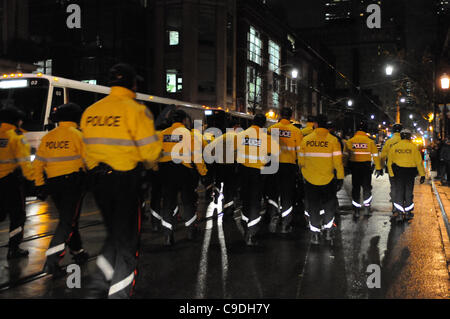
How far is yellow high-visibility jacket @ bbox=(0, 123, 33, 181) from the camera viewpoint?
249 inches

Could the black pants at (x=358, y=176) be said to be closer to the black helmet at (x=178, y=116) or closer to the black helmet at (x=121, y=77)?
the black helmet at (x=178, y=116)

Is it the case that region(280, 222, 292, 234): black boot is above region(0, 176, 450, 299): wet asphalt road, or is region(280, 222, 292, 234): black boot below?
above

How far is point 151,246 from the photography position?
7.16m

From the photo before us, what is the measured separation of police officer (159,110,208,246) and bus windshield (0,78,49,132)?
826 centimetres

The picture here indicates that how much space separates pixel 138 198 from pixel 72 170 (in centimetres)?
170

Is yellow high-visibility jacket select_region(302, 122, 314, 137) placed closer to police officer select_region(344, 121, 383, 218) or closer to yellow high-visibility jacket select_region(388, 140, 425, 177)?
police officer select_region(344, 121, 383, 218)

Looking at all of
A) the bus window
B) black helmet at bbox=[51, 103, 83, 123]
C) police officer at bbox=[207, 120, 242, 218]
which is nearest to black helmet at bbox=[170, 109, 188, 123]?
police officer at bbox=[207, 120, 242, 218]

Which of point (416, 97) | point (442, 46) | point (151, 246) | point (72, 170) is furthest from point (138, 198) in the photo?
point (442, 46)

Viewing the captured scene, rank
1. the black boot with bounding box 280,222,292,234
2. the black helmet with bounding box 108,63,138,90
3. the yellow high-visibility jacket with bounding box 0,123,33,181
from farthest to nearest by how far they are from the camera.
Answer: the black boot with bounding box 280,222,292,234, the yellow high-visibility jacket with bounding box 0,123,33,181, the black helmet with bounding box 108,63,138,90

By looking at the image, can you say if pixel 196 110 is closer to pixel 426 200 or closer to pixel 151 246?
pixel 426 200

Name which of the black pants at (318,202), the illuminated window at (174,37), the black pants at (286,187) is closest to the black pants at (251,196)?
the black pants at (318,202)

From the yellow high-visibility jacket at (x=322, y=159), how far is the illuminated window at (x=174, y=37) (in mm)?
35370

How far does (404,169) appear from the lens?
9672mm

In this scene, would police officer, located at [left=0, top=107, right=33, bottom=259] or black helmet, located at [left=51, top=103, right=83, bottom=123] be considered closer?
black helmet, located at [left=51, top=103, right=83, bottom=123]
